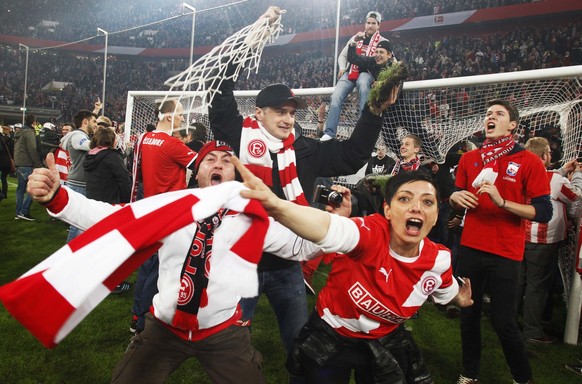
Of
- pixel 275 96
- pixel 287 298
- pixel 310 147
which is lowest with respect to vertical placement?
pixel 287 298

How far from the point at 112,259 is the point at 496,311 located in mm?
2613

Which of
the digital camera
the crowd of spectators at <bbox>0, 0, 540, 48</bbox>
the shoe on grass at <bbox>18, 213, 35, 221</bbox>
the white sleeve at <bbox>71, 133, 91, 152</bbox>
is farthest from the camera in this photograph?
the crowd of spectators at <bbox>0, 0, 540, 48</bbox>

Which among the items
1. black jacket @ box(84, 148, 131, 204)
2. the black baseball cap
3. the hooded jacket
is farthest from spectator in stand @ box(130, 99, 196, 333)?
the hooded jacket

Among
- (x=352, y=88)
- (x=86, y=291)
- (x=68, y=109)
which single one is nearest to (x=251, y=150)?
(x=86, y=291)

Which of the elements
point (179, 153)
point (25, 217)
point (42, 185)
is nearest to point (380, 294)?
point (42, 185)

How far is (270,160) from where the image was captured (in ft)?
8.34

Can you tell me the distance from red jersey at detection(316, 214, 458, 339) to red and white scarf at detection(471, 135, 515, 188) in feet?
3.90

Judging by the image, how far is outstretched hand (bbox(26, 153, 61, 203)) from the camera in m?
1.76

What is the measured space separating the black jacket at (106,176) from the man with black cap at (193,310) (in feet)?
8.59

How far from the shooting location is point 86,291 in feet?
4.41

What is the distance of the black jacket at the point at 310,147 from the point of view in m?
2.54

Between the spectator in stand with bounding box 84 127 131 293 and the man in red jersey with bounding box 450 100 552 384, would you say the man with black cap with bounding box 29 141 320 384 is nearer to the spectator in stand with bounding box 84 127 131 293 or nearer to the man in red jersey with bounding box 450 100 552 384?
the man in red jersey with bounding box 450 100 552 384

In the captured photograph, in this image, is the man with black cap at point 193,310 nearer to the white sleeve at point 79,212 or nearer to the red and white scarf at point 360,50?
the white sleeve at point 79,212

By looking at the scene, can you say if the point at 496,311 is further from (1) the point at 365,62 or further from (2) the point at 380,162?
(2) the point at 380,162
